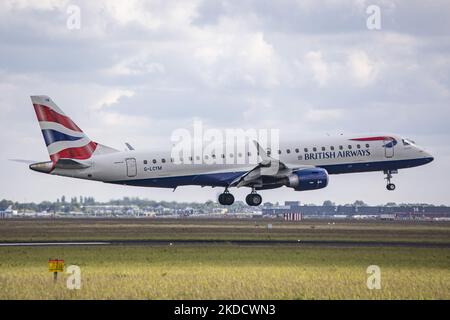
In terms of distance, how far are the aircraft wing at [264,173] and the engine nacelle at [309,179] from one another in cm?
57

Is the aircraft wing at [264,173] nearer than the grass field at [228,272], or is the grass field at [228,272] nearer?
the grass field at [228,272]

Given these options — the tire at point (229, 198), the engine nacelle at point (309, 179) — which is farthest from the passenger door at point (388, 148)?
the tire at point (229, 198)

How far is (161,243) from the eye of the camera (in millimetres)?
69875

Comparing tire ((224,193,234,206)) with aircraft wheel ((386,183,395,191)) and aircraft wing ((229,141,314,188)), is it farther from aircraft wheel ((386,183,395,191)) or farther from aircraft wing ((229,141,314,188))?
aircraft wheel ((386,183,395,191))

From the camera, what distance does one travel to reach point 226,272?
4931cm

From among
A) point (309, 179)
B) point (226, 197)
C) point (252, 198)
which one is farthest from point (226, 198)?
point (309, 179)

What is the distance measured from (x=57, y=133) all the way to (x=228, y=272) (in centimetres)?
3937

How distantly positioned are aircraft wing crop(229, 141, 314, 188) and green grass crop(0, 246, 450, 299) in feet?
74.8

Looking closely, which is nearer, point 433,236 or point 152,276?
point 152,276

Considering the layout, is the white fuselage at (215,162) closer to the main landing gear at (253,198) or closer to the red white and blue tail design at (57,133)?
the red white and blue tail design at (57,133)

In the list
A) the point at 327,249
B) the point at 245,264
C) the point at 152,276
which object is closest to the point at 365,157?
the point at 327,249

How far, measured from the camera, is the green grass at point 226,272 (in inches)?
1657
